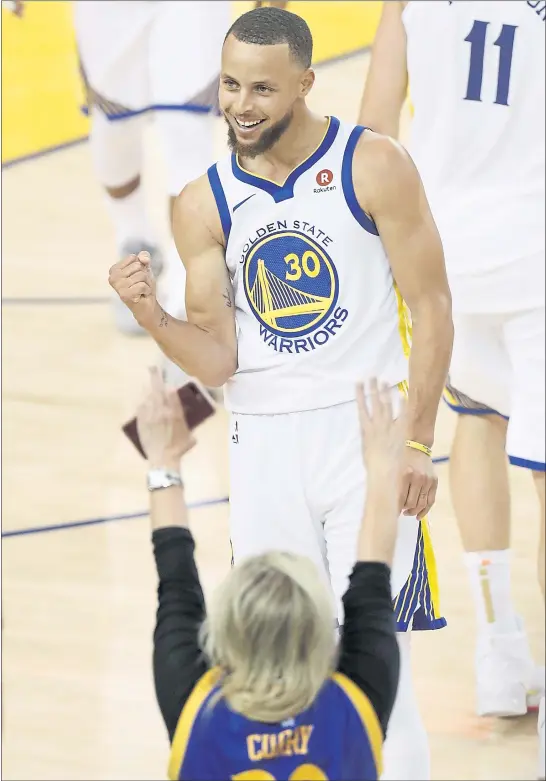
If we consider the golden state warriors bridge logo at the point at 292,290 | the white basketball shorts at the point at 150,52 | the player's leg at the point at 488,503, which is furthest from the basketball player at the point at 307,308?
the white basketball shorts at the point at 150,52

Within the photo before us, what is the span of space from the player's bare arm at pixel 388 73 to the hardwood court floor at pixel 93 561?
1.43 meters

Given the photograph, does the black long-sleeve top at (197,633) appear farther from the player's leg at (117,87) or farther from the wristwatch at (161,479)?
the player's leg at (117,87)

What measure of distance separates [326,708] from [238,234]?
3.71 feet

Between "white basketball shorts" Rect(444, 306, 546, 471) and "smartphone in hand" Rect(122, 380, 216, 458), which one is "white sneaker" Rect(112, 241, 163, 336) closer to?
"white basketball shorts" Rect(444, 306, 546, 471)

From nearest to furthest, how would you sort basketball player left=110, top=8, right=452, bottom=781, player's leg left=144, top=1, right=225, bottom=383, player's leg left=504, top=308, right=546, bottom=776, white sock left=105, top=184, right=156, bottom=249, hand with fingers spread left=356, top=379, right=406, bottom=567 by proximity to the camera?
hand with fingers spread left=356, top=379, right=406, bottom=567
basketball player left=110, top=8, right=452, bottom=781
player's leg left=504, top=308, right=546, bottom=776
player's leg left=144, top=1, right=225, bottom=383
white sock left=105, top=184, right=156, bottom=249

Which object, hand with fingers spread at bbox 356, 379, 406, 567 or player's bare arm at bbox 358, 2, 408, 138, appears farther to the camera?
player's bare arm at bbox 358, 2, 408, 138

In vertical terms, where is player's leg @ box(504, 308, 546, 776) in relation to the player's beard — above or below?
below

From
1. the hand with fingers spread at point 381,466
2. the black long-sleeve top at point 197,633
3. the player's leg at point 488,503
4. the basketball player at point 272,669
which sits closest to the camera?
the basketball player at point 272,669

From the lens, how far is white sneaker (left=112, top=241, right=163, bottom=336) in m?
6.66

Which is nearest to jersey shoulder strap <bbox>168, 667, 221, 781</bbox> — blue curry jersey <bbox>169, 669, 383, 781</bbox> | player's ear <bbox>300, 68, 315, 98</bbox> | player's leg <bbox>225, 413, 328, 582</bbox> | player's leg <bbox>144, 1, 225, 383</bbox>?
blue curry jersey <bbox>169, 669, 383, 781</bbox>

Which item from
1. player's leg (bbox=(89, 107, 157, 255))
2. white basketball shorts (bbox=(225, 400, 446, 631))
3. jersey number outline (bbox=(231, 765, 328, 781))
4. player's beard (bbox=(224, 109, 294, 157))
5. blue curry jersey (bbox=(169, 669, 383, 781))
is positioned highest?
player's leg (bbox=(89, 107, 157, 255))

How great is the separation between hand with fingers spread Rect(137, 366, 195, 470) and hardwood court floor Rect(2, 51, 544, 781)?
1.54 metres

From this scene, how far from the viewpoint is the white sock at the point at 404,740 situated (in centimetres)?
327

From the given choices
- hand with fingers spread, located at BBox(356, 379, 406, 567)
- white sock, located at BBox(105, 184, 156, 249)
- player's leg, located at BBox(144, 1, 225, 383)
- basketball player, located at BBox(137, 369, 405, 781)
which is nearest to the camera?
basketball player, located at BBox(137, 369, 405, 781)
